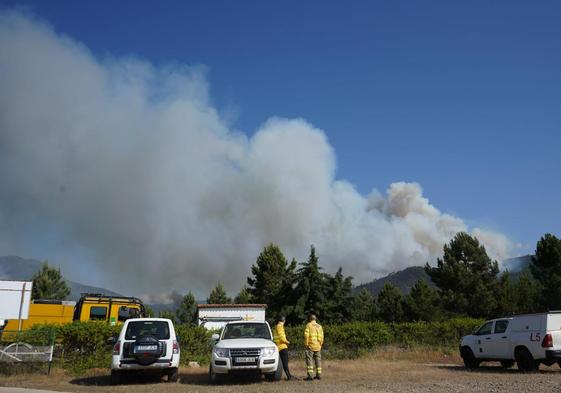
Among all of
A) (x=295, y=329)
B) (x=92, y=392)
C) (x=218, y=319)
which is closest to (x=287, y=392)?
(x=92, y=392)

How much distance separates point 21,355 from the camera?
1540cm

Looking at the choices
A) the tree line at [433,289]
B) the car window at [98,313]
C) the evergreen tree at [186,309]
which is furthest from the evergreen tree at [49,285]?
the car window at [98,313]

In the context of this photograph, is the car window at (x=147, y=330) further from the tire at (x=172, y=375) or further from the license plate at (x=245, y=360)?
the license plate at (x=245, y=360)

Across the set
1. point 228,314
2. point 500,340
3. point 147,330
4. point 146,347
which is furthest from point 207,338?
point 500,340

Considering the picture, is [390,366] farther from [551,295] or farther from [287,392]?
[551,295]

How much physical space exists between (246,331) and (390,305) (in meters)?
49.4

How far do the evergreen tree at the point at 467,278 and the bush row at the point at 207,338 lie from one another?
19.6m

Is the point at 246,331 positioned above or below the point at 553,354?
above

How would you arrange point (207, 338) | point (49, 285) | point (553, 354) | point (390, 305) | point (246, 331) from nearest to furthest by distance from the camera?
point (553, 354) < point (246, 331) < point (207, 338) < point (49, 285) < point (390, 305)

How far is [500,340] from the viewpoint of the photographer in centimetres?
1725

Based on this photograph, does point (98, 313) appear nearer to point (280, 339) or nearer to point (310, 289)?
point (280, 339)

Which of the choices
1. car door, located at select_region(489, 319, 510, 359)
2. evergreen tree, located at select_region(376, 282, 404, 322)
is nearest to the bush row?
car door, located at select_region(489, 319, 510, 359)

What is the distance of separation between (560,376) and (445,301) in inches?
1411

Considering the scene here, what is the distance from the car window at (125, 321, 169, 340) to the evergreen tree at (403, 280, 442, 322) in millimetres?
38491
